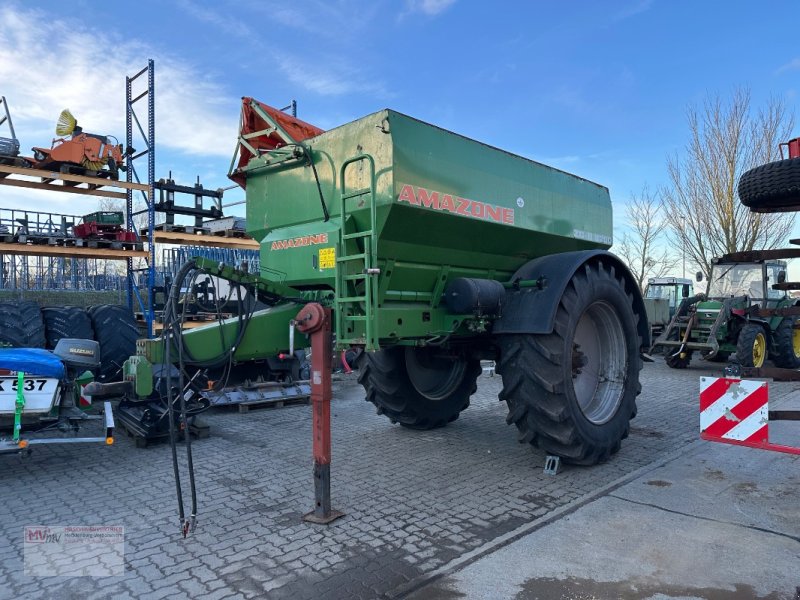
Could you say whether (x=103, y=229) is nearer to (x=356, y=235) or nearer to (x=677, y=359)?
(x=356, y=235)

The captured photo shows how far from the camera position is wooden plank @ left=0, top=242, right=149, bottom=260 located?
31.3 ft

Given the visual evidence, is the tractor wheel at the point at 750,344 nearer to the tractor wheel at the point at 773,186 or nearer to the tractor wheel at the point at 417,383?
the tractor wheel at the point at 417,383

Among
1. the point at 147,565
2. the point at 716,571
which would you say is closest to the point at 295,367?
the point at 147,565

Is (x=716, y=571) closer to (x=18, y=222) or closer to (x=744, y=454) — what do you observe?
(x=744, y=454)

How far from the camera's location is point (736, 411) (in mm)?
3986

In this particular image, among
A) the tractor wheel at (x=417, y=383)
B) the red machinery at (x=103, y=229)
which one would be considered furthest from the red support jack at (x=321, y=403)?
the red machinery at (x=103, y=229)

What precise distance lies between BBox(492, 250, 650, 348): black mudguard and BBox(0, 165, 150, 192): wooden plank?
791 cm

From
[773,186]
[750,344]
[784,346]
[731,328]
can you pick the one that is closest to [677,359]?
[731,328]

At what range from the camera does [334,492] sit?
4.55 m

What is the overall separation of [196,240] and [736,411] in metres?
9.45

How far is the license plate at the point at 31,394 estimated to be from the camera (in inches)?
189

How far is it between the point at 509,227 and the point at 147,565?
12.1ft

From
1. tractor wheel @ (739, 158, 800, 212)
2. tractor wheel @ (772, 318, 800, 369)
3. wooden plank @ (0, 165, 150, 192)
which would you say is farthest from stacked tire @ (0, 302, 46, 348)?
tractor wheel @ (772, 318, 800, 369)

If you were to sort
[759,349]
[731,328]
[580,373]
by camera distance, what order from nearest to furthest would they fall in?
[580,373] → [759,349] → [731,328]
